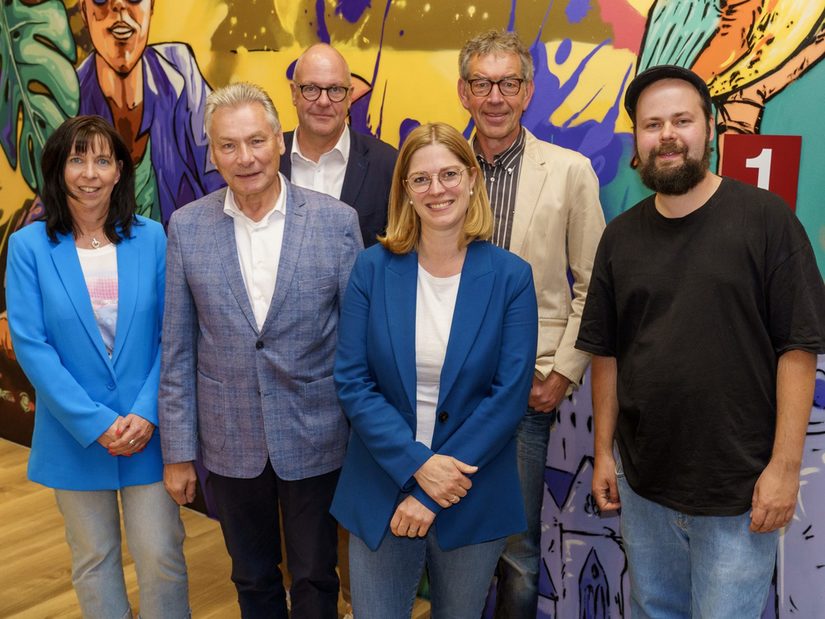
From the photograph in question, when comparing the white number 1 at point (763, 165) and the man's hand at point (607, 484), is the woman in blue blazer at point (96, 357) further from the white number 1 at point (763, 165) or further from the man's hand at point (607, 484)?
the white number 1 at point (763, 165)

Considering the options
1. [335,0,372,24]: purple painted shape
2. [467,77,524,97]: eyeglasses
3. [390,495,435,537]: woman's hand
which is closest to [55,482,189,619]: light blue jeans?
[390,495,435,537]: woman's hand

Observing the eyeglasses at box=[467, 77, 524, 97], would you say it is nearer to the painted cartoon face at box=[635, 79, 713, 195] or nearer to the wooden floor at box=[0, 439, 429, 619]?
the painted cartoon face at box=[635, 79, 713, 195]

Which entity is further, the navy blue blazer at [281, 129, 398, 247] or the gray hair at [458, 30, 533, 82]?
the navy blue blazer at [281, 129, 398, 247]

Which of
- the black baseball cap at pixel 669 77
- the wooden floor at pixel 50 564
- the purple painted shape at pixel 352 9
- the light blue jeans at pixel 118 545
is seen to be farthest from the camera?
the wooden floor at pixel 50 564

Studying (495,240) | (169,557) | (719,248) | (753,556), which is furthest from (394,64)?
(753,556)

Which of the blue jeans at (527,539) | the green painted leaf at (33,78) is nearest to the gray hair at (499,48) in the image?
the blue jeans at (527,539)

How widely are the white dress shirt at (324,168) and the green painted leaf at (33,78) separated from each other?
6.83 feet

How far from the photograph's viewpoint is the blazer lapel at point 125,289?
87.2 inches

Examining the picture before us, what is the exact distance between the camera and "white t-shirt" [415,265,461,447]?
1.88m

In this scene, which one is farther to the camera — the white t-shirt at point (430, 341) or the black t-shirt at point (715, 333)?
the white t-shirt at point (430, 341)

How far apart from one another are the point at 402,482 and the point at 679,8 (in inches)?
60.5

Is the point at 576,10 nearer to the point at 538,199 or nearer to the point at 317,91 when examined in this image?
the point at 538,199

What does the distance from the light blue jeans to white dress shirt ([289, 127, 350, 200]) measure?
3.47 ft

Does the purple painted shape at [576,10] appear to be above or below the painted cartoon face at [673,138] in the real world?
above
